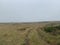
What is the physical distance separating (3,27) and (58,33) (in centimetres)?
74

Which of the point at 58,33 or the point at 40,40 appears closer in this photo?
the point at 40,40

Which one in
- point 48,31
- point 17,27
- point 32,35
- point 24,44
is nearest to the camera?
point 24,44

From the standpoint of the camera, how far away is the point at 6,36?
1.93m

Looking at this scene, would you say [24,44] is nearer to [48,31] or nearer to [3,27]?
[48,31]

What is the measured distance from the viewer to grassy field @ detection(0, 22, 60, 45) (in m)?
1.80

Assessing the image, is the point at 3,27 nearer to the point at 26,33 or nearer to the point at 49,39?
the point at 26,33

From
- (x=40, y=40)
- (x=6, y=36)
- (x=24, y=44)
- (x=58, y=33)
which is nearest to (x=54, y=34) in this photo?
(x=58, y=33)

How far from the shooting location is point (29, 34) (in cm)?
195

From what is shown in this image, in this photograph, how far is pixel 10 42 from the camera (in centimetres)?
180

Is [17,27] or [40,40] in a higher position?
[17,27]

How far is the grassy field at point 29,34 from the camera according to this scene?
1802mm

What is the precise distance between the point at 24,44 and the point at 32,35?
0.20m

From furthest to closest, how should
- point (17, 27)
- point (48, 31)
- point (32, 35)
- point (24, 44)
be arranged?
point (17, 27), point (48, 31), point (32, 35), point (24, 44)

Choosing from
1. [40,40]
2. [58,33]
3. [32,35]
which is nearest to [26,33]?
[32,35]
